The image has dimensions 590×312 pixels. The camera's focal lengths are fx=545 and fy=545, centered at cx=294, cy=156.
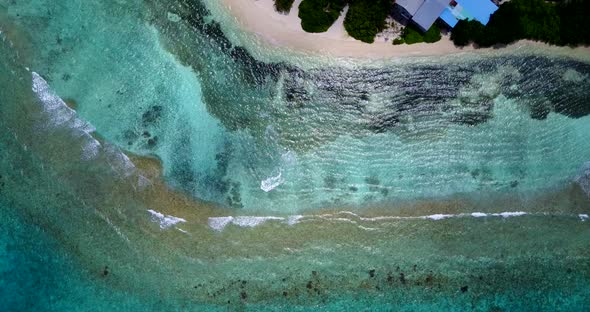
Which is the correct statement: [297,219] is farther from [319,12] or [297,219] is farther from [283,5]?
[283,5]

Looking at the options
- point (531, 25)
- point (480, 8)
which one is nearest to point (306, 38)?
point (480, 8)

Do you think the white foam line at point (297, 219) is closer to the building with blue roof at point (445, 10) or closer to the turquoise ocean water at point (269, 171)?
the turquoise ocean water at point (269, 171)

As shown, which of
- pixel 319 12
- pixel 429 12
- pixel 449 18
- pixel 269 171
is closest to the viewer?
pixel 429 12

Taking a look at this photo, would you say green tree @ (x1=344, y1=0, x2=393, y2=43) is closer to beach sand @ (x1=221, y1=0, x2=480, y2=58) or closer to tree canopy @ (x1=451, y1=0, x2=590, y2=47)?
beach sand @ (x1=221, y1=0, x2=480, y2=58)

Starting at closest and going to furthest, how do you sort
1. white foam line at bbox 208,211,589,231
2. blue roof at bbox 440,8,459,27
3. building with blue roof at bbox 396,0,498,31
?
building with blue roof at bbox 396,0,498,31, blue roof at bbox 440,8,459,27, white foam line at bbox 208,211,589,231

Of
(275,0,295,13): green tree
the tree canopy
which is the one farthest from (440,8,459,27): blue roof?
(275,0,295,13): green tree

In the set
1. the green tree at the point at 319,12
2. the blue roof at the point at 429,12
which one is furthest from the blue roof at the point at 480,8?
the green tree at the point at 319,12
